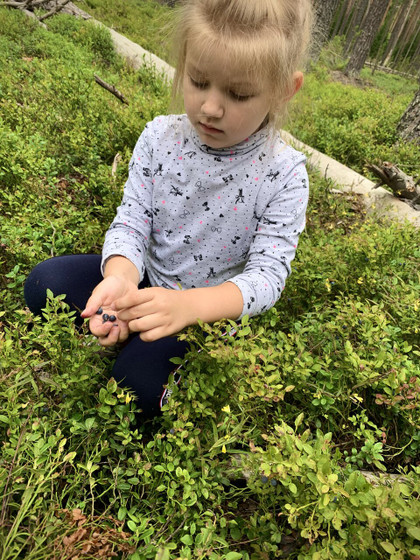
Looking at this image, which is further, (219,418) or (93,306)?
(219,418)

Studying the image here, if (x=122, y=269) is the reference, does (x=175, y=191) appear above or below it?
above

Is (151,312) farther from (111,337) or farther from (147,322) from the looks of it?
(111,337)

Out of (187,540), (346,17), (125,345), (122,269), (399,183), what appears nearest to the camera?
(187,540)

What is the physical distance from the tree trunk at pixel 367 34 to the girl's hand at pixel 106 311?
1531 cm

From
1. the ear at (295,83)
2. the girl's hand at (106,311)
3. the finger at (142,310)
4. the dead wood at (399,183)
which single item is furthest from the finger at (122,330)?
the dead wood at (399,183)

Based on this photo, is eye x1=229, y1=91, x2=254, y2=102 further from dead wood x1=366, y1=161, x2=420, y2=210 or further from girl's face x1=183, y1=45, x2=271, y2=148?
dead wood x1=366, y1=161, x2=420, y2=210

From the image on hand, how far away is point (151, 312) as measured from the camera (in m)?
1.35

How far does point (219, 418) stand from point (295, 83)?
151cm

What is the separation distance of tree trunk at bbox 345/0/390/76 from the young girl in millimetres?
14532

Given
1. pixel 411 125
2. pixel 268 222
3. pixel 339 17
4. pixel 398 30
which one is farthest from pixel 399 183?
pixel 339 17

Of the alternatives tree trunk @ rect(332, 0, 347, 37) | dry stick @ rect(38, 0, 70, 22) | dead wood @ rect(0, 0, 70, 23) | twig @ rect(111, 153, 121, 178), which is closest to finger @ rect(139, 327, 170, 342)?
twig @ rect(111, 153, 121, 178)

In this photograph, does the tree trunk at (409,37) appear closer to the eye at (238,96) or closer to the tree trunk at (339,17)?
the tree trunk at (339,17)

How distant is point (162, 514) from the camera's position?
1456 mm

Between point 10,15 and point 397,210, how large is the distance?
793cm
